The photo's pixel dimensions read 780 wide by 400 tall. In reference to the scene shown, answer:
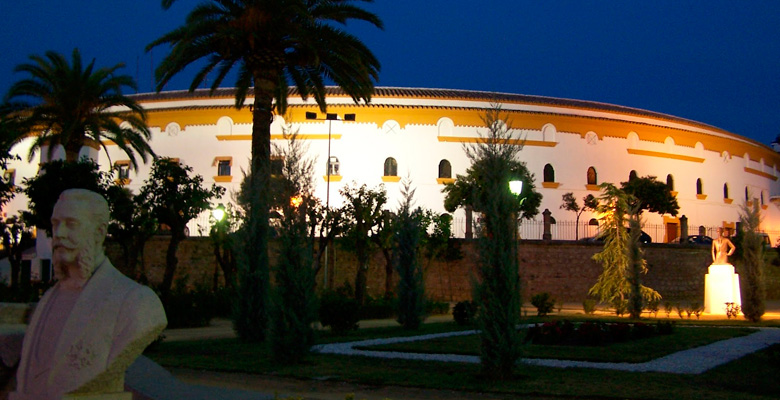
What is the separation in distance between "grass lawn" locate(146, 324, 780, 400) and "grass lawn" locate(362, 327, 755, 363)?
127 cm

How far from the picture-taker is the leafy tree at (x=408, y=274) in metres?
17.6

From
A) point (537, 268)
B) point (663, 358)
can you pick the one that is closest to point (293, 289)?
point (663, 358)

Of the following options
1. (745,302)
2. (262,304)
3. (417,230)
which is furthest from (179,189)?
(745,302)

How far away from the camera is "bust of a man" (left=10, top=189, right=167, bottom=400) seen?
4016mm

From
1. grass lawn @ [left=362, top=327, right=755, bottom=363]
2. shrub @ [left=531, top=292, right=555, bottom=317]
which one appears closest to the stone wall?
shrub @ [left=531, top=292, right=555, bottom=317]

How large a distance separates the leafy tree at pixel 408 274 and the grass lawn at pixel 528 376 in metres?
5.36

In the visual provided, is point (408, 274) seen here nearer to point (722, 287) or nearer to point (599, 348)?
point (599, 348)

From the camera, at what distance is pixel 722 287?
23109 millimetres

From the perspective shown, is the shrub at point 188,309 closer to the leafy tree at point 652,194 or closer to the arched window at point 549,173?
the arched window at point 549,173

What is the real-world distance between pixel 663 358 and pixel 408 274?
7173 mm

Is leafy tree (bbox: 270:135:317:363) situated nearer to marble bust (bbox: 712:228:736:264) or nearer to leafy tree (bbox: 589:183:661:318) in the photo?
leafy tree (bbox: 589:183:661:318)

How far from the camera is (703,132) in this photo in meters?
52.2

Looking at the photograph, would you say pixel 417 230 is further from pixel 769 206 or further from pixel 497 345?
pixel 769 206

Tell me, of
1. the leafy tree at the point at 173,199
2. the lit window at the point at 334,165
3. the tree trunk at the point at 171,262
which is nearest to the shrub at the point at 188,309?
the tree trunk at the point at 171,262
